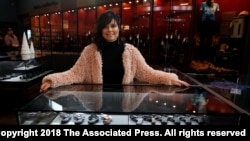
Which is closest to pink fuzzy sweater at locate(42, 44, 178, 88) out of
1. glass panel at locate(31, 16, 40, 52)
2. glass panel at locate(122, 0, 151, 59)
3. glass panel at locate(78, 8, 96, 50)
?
glass panel at locate(122, 0, 151, 59)

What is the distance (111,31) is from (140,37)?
4.10m

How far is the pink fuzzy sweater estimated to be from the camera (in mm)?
1598

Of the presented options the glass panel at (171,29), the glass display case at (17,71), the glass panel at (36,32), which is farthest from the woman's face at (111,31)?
the glass panel at (36,32)

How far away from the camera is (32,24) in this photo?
263 inches

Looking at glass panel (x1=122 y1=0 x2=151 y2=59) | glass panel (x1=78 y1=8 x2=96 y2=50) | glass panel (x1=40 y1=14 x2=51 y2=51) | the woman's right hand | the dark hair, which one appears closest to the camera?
the woman's right hand

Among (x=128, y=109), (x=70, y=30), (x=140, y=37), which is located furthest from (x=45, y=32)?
(x=128, y=109)

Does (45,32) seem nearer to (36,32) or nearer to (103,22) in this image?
(36,32)

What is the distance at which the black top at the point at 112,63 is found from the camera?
66.0 inches

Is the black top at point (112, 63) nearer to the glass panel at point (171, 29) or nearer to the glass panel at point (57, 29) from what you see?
the glass panel at point (171, 29)

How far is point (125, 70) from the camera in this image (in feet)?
5.47

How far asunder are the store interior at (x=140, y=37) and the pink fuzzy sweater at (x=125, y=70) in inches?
20.6

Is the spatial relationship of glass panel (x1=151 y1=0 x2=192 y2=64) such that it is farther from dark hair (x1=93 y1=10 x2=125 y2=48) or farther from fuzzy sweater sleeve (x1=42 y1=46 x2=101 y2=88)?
fuzzy sweater sleeve (x1=42 y1=46 x2=101 y2=88)

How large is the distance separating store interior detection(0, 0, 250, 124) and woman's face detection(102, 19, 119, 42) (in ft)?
3.05

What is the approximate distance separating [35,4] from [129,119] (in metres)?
6.64
